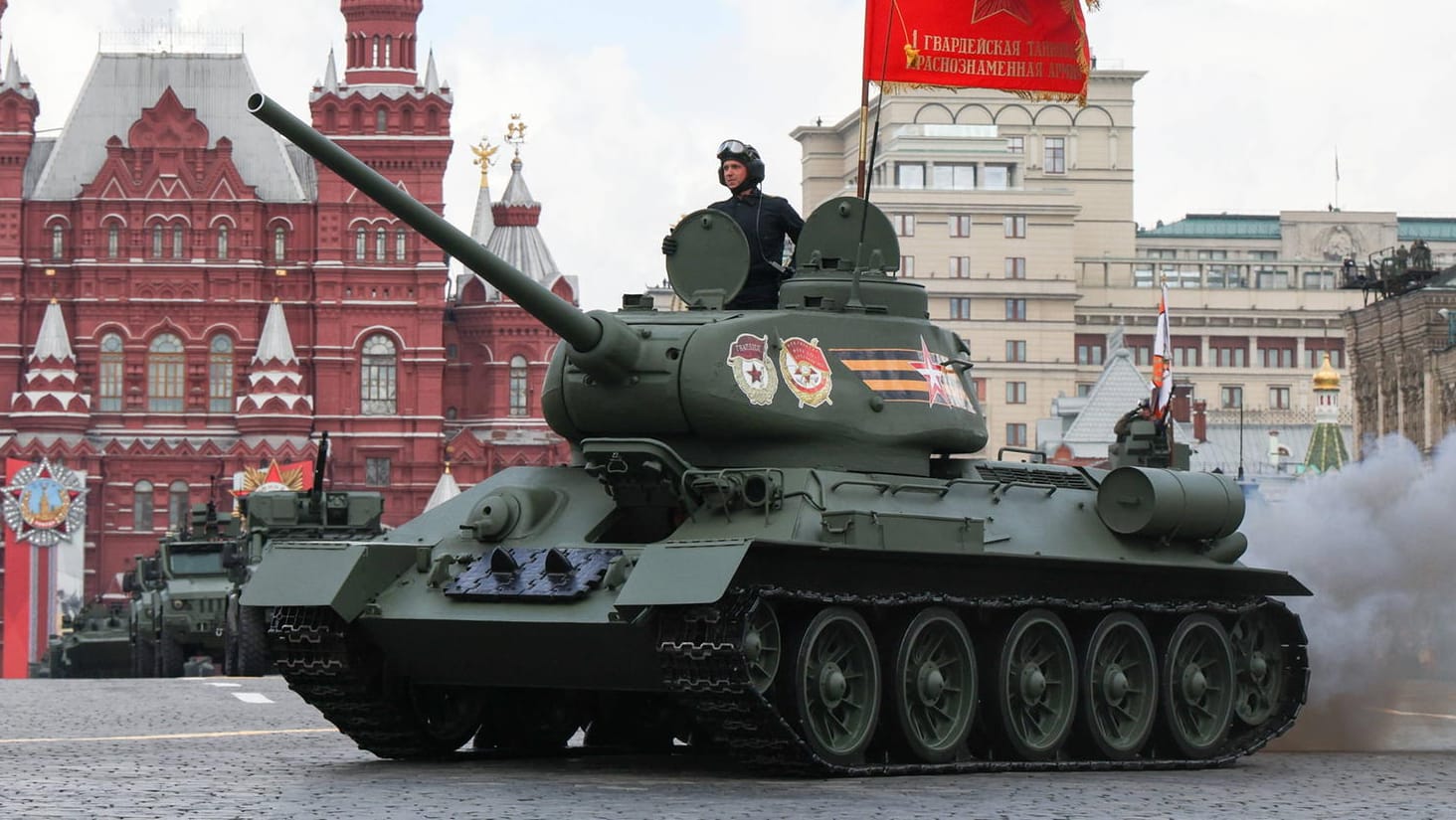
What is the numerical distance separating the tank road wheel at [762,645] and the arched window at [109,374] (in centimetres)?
8515

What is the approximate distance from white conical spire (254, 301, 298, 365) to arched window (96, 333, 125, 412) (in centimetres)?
541

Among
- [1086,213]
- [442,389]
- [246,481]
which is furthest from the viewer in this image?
[1086,213]

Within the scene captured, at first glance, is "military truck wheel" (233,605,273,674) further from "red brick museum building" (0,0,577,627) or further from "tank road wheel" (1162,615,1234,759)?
"red brick museum building" (0,0,577,627)

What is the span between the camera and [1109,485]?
17219 millimetres

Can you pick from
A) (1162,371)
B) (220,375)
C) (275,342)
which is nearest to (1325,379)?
(1162,371)

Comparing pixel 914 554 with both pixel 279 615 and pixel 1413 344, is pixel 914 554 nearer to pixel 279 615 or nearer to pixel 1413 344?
pixel 279 615

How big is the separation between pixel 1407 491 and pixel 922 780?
8544 millimetres

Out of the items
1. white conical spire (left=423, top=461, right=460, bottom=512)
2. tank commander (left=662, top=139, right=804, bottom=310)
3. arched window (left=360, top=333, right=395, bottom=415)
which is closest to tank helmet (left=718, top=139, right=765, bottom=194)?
tank commander (left=662, top=139, right=804, bottom=310)

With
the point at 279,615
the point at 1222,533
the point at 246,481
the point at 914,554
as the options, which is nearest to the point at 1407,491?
the point at 1222,533

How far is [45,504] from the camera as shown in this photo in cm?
8500

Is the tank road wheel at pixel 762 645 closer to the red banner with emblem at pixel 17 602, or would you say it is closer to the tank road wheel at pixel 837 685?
the tank road wheel at pixel 837 685

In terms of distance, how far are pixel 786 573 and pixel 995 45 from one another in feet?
34.9

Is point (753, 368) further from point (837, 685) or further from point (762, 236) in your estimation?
point (837, 685)

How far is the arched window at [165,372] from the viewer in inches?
3821
